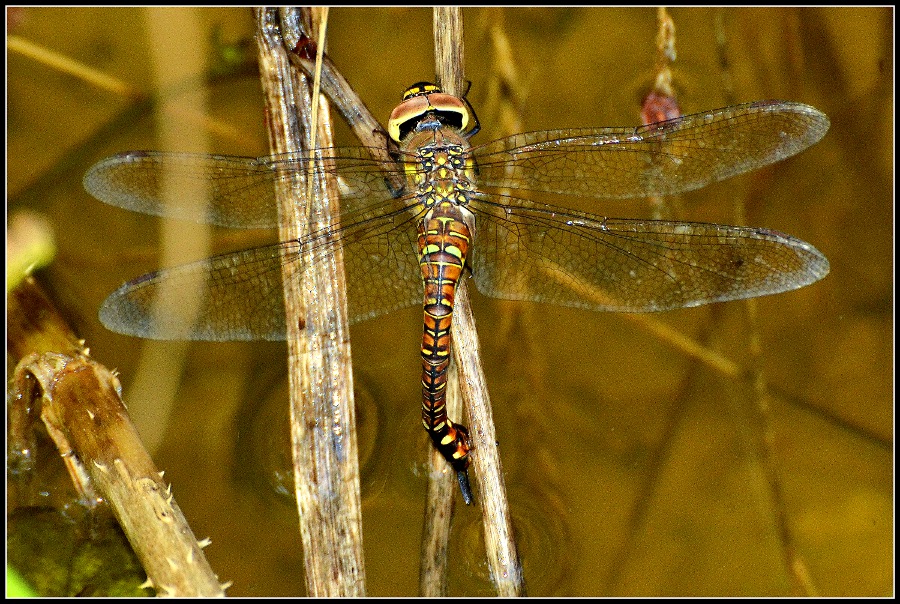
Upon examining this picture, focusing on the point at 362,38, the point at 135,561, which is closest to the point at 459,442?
the point at 135,561

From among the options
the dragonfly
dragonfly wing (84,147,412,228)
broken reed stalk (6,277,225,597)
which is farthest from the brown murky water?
dragonfly wing (84,147,412,228)

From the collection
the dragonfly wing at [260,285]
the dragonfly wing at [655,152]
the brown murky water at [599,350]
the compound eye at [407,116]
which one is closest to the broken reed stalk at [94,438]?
the dragonfly wing at [260,285]

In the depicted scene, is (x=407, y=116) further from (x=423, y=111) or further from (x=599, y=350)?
(x=599, y=350)

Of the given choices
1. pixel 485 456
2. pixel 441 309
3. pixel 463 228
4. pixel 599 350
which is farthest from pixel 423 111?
pixel 599 350

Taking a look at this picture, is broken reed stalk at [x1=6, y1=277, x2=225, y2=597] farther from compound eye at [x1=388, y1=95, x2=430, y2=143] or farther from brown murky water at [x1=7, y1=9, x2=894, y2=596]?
compound eye at [x1=388, y1=95, x2=430, y2=143]

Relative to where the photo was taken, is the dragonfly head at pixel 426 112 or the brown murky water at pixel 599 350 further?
the brown murky water at pixel 599 350

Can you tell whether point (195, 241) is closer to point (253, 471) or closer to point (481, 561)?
point (253, 471)

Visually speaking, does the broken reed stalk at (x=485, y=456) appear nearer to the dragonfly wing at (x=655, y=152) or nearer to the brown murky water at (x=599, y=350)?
the dragonfly wing at (x=655, y=152)
